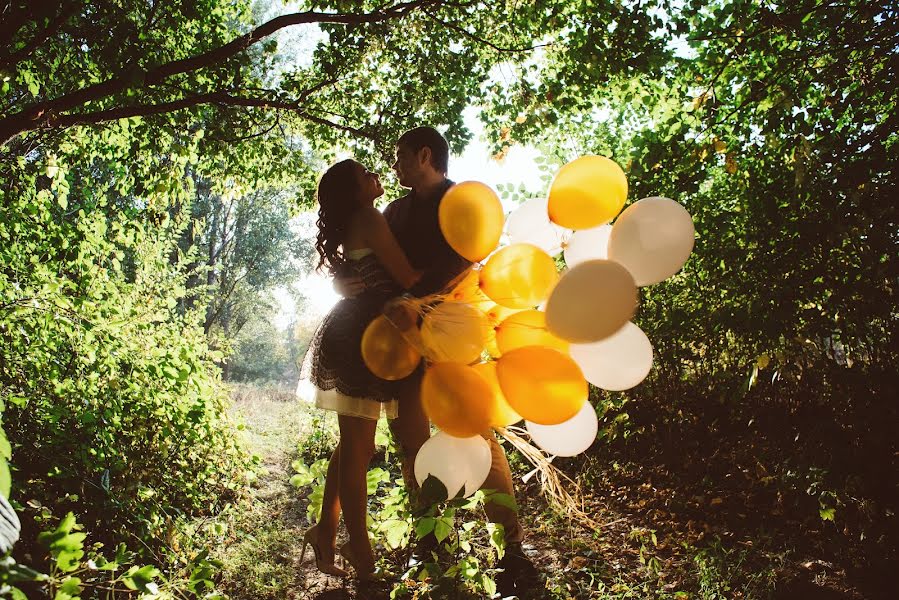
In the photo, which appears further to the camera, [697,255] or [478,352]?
[697,255]

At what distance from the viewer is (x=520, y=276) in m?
1.71

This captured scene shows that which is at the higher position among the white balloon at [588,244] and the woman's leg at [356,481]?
the white balloon at [588,244]

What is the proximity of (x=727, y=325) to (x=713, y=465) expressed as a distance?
1024mm

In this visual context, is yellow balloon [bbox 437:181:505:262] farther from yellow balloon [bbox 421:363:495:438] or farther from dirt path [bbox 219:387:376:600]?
dirt path [bbox 219:387:376:600]

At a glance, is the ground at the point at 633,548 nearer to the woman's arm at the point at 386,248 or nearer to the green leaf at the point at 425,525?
the green leaf at the point at 425,525

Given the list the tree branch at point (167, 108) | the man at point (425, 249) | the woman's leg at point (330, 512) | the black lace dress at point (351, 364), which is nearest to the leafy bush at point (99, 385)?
the tree branch at point (167, 108)

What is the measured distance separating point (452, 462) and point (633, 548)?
1466 millimetres

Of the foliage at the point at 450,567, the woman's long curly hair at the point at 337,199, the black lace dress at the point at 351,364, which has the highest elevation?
the woman's long curly hair at the point at 337,199

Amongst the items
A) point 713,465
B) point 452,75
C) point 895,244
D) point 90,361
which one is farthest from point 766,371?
point 90,361

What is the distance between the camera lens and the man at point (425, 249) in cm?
201

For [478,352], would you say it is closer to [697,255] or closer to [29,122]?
[697,255]

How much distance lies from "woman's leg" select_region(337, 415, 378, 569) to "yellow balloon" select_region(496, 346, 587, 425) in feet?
2.39

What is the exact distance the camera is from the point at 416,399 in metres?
2.07

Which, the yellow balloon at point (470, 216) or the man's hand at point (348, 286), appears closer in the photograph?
the yellow balloon at point (470, 216)
